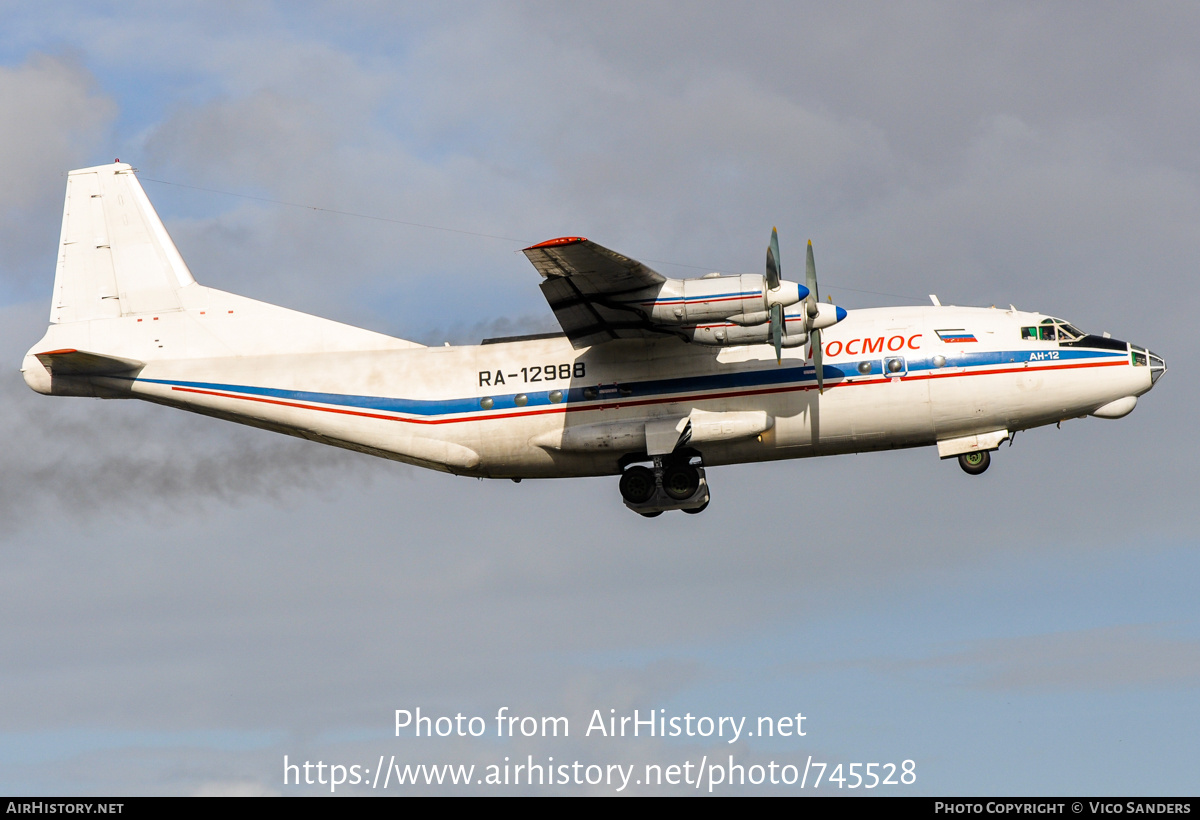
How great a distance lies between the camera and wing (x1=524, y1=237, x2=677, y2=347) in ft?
72.0

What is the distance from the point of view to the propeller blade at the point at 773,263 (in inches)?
875

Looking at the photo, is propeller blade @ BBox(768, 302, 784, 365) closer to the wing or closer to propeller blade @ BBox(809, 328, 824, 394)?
propeller blade @ BBox(809, 328, 824, 394)

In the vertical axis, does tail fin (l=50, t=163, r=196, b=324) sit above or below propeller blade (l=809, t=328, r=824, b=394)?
above

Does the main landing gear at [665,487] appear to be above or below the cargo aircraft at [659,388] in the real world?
below

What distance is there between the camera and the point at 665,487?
24953 millimetres

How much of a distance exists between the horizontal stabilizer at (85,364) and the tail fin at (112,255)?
1381 mm

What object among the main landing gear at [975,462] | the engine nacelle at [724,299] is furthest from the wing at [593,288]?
the main landing gear at [975,462]

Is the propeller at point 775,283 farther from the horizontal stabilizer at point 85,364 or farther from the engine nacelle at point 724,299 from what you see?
the horizontal stabilizer at point 85,364

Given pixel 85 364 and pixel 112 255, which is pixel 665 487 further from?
pixel 112 255

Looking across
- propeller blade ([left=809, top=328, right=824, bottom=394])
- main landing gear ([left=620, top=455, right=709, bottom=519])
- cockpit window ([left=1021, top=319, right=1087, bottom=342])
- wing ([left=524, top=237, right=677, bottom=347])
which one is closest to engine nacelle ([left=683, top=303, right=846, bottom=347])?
propeller blade ([left=809, top=328, right=824, bottom=394])

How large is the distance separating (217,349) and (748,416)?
10.6m

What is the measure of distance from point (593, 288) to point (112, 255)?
10.9 meters

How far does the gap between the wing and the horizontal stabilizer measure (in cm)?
880
